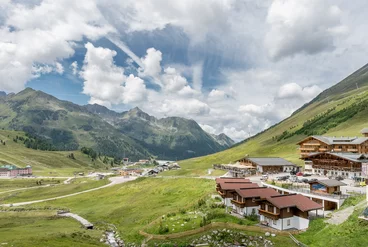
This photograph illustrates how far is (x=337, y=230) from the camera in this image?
1939 inches

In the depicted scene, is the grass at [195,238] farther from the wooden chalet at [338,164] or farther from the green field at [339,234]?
the wooden chalet at [338,164]

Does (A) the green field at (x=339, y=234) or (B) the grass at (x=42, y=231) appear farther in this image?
(B) the grass at (x=42, y=231)

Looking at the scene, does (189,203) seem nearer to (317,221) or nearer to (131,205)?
(131,205)

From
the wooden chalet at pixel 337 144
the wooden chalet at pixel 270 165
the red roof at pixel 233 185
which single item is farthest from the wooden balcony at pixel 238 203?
the wooden chalet at pixel 337 144

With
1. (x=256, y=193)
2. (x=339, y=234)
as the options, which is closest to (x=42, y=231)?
(x=256, y=193)

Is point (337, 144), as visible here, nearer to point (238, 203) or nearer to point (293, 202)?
point (238, 203)

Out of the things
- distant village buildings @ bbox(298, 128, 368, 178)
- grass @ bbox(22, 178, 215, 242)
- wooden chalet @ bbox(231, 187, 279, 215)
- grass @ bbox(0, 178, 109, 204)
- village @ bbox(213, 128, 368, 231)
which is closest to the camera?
village @ bbox(213, 128, 368, 231)

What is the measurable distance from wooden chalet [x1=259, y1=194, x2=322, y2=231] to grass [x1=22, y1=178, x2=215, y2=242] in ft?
94.5

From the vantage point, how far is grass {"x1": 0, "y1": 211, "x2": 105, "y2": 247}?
55.4m

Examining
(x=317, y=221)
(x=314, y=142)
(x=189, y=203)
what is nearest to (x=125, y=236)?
(x=189, y=203)

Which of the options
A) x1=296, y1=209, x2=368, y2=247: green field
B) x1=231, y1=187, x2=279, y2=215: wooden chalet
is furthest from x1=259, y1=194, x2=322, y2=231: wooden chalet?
x1=231, y1=187, x2=279, y2=215: wooden chalet

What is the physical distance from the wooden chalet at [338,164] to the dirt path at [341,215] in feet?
144

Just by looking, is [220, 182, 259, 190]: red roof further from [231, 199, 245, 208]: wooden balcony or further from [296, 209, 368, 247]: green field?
[296, 209, 368, 247]: green field

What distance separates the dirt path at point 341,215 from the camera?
178ft
